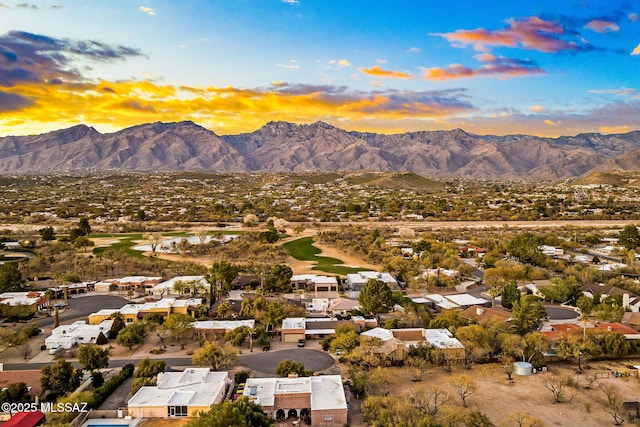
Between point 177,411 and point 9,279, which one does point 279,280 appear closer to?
point 177,411

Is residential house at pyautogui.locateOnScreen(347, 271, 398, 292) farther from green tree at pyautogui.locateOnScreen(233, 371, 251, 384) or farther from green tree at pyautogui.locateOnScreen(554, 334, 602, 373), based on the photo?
green tree at pyautogui.locateOnScreen(233, 371, 251, 384)

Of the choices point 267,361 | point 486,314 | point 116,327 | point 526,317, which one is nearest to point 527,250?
point 486,314

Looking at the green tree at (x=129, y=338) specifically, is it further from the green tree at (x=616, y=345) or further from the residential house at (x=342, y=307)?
the green tree at (x=616, y=345)

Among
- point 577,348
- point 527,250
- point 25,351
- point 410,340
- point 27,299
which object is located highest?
point 527,250

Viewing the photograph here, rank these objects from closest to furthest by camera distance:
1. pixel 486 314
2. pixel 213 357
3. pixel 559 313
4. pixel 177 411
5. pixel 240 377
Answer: pixel 177 411, pixel 240 377, pixel 213 357, pixel 486 314, pixel 559 313

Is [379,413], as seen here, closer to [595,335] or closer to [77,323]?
[595,335]

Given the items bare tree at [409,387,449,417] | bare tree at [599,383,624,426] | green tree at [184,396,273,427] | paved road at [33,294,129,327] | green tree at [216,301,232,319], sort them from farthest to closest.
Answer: paved road at [33,294,129,327], green tree at [216,301,232,319], bare tree at [409,387,449,417], bare tree at [599,383,624,426], green tree at [184,396,273,427]

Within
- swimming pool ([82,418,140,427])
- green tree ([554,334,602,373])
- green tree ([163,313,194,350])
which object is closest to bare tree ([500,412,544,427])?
green tree ([554,334,602,373])
